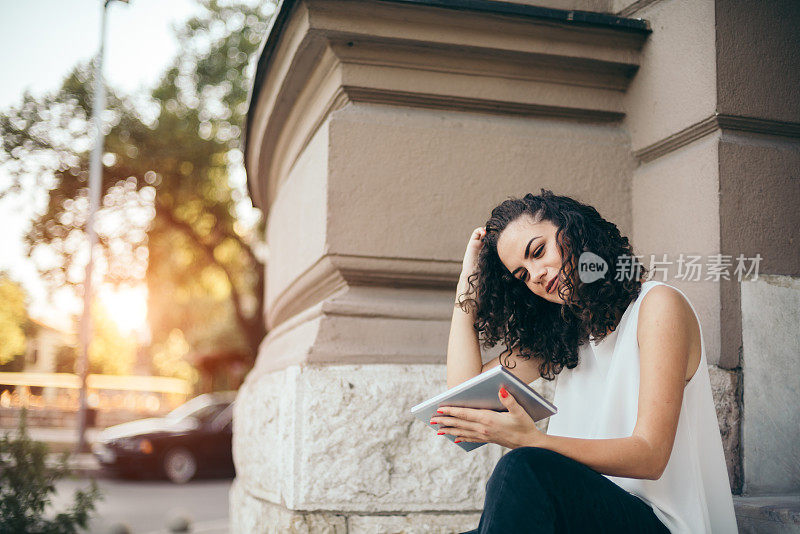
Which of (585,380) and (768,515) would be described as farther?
(585,380)

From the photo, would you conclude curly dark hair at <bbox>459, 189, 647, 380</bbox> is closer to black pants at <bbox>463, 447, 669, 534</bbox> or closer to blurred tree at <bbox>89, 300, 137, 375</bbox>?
black pants at <bbox>463, 447, 669, 534</bbox>

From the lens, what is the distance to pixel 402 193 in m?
2.74

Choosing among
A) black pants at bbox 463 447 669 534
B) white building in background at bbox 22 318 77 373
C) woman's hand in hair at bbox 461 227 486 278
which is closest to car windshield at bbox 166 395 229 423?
white building in background at bbox 22 318 77 373

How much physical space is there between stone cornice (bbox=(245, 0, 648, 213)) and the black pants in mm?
1596

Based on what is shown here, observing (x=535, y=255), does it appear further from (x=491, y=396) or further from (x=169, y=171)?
(x=169, y=171)

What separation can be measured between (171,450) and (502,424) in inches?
422

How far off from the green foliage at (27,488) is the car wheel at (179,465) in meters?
7.87

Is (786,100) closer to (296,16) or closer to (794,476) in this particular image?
(794,476)

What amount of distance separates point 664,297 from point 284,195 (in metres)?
2.24

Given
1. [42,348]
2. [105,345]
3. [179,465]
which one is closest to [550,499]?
[42,348]

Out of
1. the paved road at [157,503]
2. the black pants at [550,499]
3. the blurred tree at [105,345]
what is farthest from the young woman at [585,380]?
the blurred tree at [105,345]

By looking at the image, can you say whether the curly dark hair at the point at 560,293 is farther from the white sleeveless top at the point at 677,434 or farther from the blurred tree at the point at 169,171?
the blurred tree at the point at 169,171

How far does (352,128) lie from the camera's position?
8.92 feet

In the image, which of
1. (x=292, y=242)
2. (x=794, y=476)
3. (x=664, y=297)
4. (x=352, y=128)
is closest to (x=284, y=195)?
(x=292, y=242)
